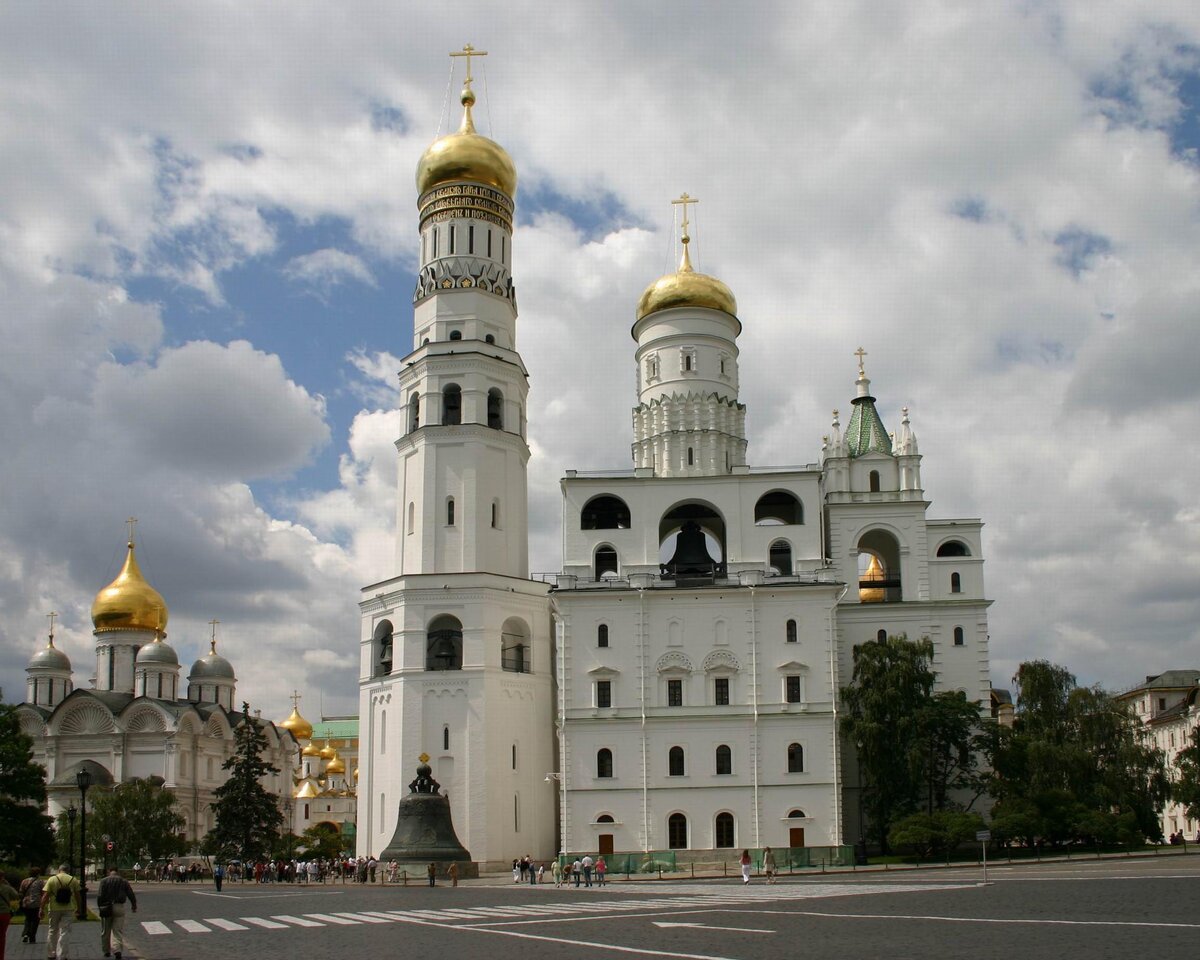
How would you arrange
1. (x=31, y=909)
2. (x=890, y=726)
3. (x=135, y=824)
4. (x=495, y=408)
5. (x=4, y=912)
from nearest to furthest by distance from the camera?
(x=4, y=912) < (x=31, y=909) < (x=890, y=726) < (x=495, y=408) < (x=135, y=824)

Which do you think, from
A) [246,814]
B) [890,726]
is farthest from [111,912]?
[246,814]

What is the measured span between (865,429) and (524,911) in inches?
1318

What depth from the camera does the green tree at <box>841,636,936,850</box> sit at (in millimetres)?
44312

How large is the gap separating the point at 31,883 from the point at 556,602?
26.1 metres

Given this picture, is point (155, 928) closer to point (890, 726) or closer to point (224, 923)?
point (224, 923)

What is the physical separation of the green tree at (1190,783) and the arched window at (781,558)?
17608 millimetres

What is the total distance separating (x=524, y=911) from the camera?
24953 millimetres

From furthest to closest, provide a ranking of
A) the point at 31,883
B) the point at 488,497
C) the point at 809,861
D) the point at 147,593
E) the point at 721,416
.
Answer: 1. the point at 147,593
2. the point at 721,416
3. the point at 488,497
4. the point at 809,861
5. the point at 31,883

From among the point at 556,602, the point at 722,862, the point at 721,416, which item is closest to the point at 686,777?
the point at 722,862

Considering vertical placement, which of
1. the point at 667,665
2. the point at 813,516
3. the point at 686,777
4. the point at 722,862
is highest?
the point at 813,516

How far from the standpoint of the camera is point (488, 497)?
1971 inches

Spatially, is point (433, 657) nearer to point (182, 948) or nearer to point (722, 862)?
point (722, 862)

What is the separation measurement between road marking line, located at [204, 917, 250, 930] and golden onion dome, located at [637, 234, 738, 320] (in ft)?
119

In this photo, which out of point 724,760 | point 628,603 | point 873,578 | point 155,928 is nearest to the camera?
point 155,928
